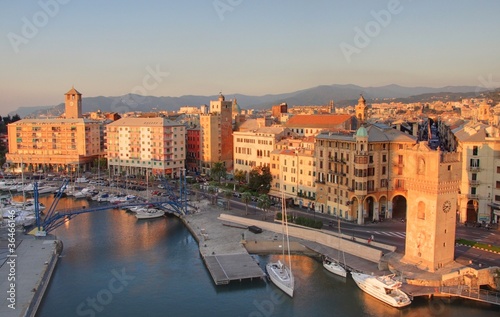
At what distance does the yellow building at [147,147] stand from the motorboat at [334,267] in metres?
45.4

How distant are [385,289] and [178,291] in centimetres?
1341

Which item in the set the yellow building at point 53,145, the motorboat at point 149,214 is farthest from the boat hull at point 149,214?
the yellow building at point 53,145

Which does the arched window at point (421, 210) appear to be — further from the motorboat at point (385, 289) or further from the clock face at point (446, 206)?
the motorboat at point (385, 289)

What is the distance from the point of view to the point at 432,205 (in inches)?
1328

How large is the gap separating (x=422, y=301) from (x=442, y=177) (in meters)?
8.11

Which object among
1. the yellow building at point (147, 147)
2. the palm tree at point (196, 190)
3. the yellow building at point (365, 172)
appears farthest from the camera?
the yellow building at point (147, 147)

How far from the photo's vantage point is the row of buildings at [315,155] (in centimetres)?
4362

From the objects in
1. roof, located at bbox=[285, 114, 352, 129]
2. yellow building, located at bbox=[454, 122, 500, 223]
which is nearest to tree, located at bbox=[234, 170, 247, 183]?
roof, located at bbox=[285, 114, 352, 129]

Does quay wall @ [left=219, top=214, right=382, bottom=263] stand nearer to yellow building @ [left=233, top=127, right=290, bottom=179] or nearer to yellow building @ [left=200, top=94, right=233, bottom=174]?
yellow building @ [left=233, top=127, right=290, bottom=179]

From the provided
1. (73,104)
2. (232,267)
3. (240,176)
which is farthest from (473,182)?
(73,104)

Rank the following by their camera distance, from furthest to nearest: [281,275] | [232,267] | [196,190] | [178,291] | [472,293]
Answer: [196,190]
[232,267]
[281,275]
[178,291]
[472,293]

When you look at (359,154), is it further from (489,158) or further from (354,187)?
(489,158)

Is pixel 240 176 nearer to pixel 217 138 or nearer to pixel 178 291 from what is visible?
pixel 217 138

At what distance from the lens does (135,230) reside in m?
51.2
